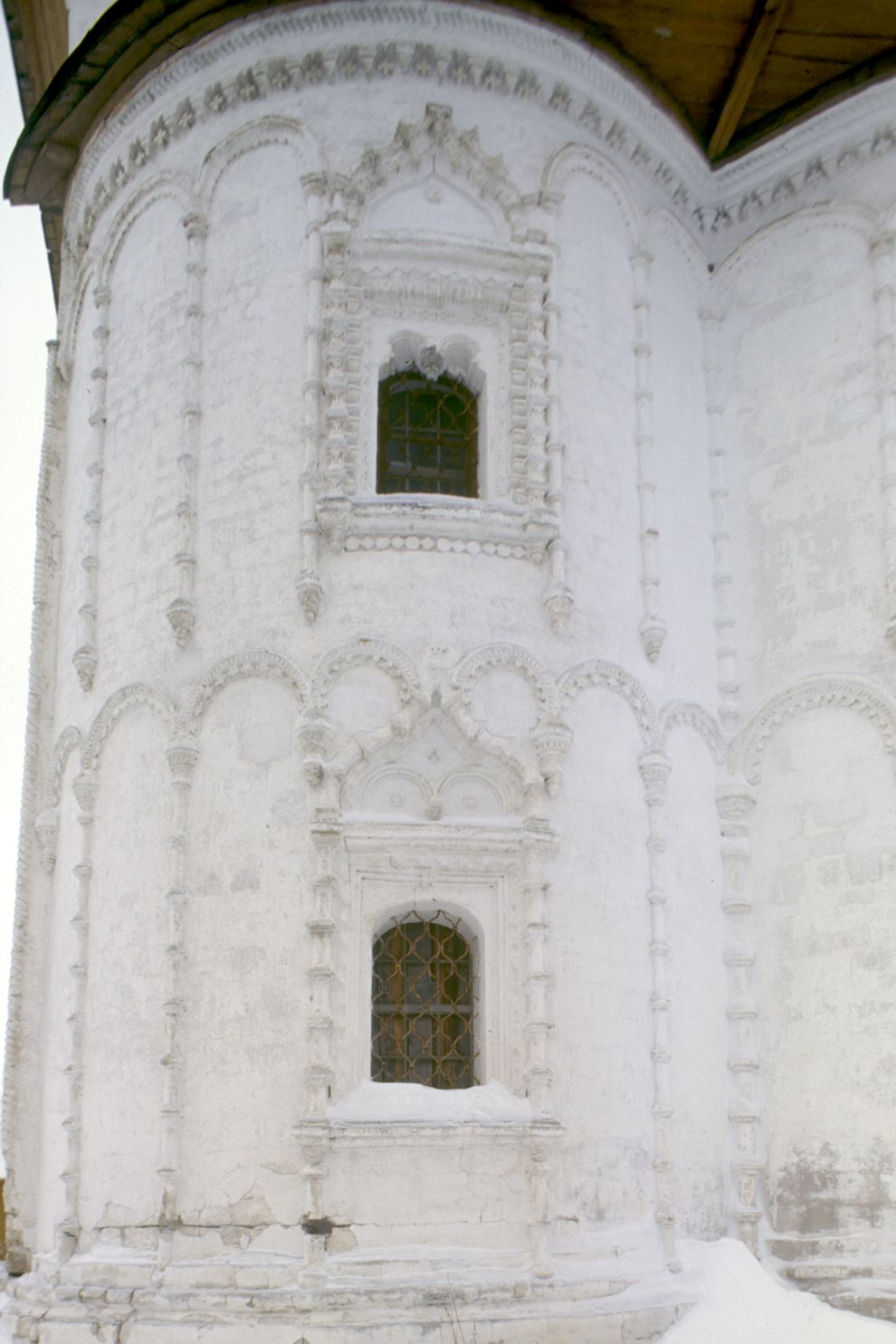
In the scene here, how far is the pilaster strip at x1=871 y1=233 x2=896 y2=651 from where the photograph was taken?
38.8ft

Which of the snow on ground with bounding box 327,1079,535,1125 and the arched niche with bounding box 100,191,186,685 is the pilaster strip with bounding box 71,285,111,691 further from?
the snow on ground with bounding box 327,1079,535,1125

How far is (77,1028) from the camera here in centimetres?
1095

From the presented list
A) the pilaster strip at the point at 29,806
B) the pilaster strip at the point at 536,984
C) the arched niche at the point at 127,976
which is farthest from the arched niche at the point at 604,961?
the pilaster strip at the point at 29,806

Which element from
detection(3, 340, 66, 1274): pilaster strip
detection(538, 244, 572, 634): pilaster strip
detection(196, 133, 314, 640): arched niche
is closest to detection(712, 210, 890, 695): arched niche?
detection(538, 244, 572, 634): pilaster strip

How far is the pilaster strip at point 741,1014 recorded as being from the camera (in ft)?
36.1

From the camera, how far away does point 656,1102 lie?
10.6 m

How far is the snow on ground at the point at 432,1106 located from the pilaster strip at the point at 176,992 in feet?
3.39

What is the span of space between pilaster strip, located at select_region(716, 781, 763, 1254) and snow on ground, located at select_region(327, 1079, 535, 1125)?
1.86 m

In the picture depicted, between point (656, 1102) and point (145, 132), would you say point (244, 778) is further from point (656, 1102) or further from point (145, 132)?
point (145, 132)

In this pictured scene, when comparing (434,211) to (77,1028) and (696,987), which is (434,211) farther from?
(77,1028)

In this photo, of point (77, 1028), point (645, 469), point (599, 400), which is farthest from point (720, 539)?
point (77, 1028)

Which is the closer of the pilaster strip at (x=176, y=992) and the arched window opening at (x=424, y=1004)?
the pilaster strip at (x=176, y=992)

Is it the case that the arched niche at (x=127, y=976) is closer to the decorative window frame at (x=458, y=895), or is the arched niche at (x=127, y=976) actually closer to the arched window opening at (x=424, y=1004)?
the decorative window frame at (x=458, y=895)

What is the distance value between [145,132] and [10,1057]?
7082 millimetres
